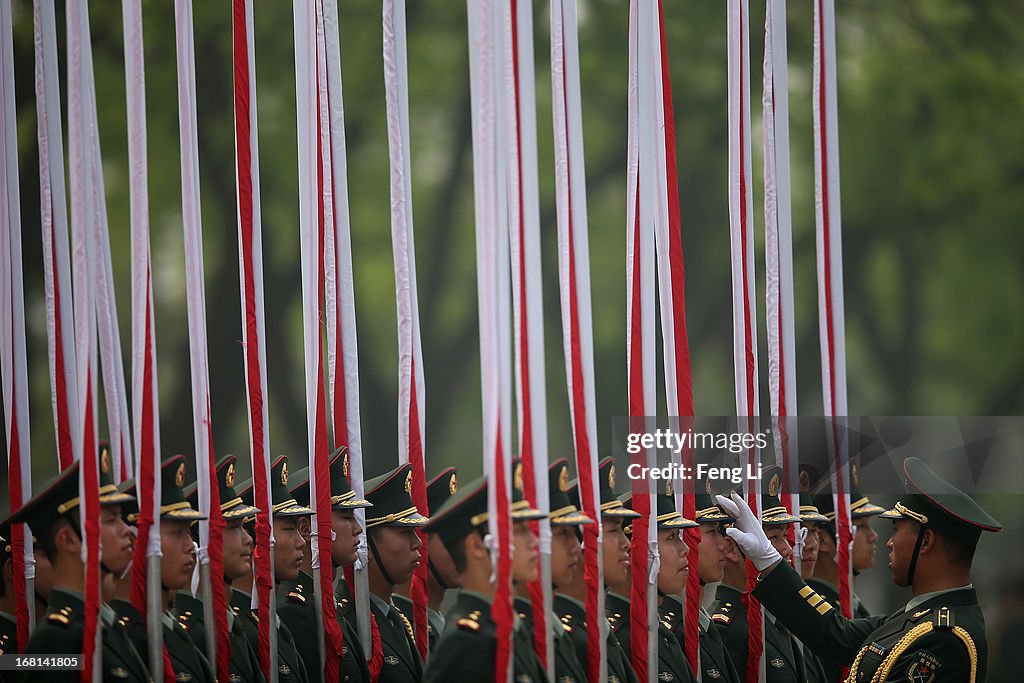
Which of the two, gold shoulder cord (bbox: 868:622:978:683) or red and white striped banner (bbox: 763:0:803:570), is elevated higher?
red and white striped banner (bbox: 763:0:803:570)

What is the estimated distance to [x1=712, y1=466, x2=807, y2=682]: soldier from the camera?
19.6 feet

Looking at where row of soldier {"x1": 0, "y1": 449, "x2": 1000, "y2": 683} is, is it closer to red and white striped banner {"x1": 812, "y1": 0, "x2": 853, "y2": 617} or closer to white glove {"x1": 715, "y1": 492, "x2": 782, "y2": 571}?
white glove {"x1": 715, "y1": 492, "x2": 782, "y2": 571}

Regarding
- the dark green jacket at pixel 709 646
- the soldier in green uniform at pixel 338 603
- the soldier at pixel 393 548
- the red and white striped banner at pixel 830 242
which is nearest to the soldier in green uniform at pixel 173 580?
the soldier in green uniform at pixel 338 603

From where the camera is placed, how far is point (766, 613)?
6172mm

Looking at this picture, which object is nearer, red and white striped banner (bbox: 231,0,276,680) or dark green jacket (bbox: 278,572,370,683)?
red and white striped banner (bbox: 231,0,276,680)

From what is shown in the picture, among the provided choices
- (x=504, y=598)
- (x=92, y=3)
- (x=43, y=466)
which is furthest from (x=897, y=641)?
(x=92, y=3)

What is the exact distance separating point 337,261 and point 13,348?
4.71 feet

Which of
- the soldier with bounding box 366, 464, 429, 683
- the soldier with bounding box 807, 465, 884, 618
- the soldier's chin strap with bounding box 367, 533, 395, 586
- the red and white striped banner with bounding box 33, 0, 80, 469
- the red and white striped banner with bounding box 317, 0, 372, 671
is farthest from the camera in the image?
the soldier with bounding box 807, 465, 884, 618

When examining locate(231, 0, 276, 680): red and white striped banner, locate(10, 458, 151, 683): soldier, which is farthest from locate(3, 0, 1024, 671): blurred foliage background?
locate(10, 458, 151, 683): soldier

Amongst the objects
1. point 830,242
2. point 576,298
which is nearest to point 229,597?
point 576,298

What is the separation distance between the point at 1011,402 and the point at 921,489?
4153 mm

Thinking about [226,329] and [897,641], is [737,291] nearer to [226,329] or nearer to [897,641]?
[897,641]

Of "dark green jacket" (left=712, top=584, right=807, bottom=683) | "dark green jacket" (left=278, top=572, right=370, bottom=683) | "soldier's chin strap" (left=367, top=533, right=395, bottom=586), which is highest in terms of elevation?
"soldier's chin strap" (left=367, top=533, right=395, bottom=586)

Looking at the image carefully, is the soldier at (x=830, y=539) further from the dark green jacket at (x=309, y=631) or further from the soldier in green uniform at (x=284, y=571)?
the soldier in green uniform at (x=284, y=571)
